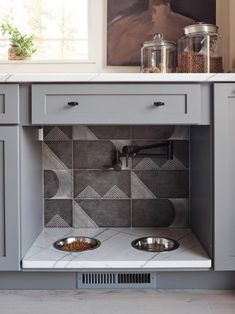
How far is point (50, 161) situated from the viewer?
6.66 feet

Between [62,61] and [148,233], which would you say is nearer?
[148,233]

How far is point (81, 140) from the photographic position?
2021 millimetres

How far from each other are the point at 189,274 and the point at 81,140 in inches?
36.6

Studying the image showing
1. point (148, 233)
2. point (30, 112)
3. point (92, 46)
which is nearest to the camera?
point (30, 112)

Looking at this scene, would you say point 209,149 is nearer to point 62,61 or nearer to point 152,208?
point 152,208

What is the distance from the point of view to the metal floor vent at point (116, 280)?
1.57 meters

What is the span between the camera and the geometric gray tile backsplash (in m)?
2.02

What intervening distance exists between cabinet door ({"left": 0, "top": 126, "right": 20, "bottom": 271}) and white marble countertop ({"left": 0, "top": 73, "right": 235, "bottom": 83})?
0.22m

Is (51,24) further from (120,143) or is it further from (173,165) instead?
(173,165)

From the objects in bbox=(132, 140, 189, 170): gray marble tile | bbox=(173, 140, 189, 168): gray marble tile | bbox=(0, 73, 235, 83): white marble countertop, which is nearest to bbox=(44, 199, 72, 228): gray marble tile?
bbox=(132, 140, 189, 170): gray marble tile

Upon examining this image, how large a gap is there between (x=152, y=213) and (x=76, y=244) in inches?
19.5

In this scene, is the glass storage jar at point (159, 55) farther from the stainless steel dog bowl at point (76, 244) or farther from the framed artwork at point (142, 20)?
the stainless steel dog bowl at point (76, 244)

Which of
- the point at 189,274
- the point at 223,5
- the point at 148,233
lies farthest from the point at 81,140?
the point at 223,5

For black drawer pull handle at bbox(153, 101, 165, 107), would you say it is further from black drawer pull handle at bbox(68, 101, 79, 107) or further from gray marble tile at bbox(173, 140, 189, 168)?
gray marble tile at bbox(173, 140, 189, 168)
